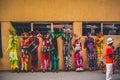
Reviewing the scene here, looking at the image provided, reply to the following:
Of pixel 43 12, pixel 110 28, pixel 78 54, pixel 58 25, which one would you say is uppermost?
pixel 43 12

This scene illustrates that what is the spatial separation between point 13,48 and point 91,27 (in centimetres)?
414

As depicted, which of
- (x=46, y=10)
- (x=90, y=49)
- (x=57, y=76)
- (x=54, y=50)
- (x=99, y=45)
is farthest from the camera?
(x=46, y=10)

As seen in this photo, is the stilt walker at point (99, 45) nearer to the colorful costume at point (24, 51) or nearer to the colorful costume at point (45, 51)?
the colorful costume at point (45, 51)

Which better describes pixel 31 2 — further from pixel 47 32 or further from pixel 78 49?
pixel 78 49

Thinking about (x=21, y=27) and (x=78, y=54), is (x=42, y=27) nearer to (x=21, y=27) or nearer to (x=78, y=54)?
(x=21, y=27)

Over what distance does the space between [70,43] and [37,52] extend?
5.61ft

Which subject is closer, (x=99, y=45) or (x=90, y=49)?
(x=90, y=49)

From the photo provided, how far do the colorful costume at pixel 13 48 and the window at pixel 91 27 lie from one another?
3514mm

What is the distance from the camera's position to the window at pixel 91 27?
1648 centimetres

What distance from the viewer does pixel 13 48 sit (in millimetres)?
15617

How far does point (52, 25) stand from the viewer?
16359 mm

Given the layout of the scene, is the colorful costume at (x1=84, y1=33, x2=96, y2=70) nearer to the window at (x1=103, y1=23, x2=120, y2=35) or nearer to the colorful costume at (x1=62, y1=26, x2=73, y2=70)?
the colorful costume at (x1=62, y1=26, x2=73, y2=70)

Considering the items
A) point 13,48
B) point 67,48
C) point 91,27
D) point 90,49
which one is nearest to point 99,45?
point 90,49

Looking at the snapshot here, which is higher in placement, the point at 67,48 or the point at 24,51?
the point at 67,48
